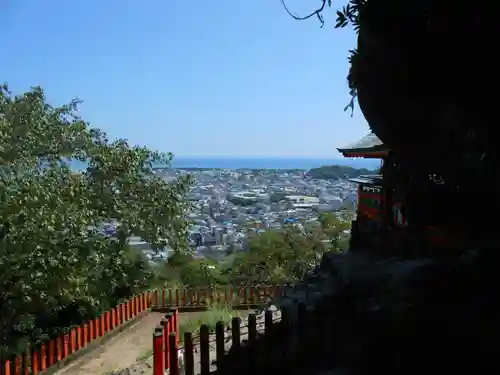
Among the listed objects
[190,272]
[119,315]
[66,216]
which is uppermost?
[66,216]

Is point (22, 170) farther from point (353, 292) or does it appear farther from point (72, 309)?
point (353, 292)

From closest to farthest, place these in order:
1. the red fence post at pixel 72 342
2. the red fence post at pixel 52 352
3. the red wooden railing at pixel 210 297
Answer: the red fence post at pixel 52 352 → the red fence post at pixel 72 342 → the red wooden railing at pixel 210 297

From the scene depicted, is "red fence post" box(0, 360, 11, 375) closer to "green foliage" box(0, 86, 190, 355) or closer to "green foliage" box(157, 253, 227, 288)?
"green foliage" box(0, 86, 190, 355)

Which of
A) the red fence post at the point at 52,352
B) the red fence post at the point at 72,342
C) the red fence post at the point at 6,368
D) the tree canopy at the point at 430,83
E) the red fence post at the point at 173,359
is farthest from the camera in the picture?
the red fence post at the point at 72,342

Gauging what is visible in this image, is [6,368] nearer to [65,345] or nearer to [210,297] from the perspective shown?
[65,345]

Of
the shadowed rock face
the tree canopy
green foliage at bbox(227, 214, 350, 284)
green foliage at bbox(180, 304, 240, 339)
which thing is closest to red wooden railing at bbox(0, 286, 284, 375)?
green foliage at bbox(180, 304, 240, 339)

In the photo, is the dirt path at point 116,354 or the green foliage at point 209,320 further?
the green foliage at point 209,320

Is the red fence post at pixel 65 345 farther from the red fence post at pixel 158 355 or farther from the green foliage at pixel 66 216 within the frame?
the red fence post at pixel 158 355

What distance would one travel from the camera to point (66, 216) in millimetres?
8648

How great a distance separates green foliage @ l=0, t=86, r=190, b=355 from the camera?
8.27 meters

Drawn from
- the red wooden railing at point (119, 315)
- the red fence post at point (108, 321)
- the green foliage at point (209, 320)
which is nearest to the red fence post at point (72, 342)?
the red wooden railing at point (119, 315)

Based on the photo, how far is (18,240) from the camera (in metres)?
8.03

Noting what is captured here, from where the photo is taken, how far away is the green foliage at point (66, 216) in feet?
27.1

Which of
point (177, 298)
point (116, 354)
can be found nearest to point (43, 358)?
point (116, 354)
